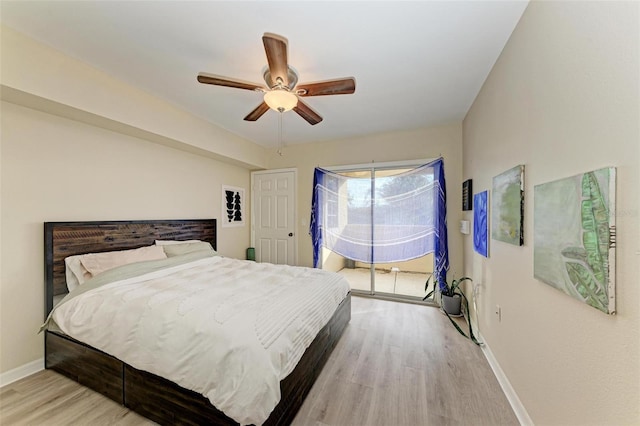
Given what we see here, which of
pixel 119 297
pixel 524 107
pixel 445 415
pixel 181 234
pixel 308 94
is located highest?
pixel 308 94

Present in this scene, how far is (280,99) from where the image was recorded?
1855 millimetres

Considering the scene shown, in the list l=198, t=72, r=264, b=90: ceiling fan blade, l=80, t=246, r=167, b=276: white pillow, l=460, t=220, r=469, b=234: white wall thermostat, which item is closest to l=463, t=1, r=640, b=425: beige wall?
l=460, t=220, r=469, b=234: white wall thermostat

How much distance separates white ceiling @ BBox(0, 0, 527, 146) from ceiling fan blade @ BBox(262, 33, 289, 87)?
28 cm

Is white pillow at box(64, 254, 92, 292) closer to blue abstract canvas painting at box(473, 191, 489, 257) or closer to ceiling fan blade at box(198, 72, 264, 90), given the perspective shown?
ceiling fan blade at box(198, 72, 264, 90)

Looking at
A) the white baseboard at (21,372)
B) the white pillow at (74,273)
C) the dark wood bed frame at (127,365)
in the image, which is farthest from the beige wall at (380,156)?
the white baseboard at (21,372)

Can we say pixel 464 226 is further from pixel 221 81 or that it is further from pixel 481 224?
pixel 221 81

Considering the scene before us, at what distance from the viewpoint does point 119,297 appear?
1.75 metres

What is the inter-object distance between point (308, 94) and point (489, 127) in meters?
1.71

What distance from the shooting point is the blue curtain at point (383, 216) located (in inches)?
136

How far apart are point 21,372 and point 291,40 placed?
3465 millimetres

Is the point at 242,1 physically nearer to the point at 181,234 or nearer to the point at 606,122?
the point at 606,122

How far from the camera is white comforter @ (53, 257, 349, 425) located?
4.03ft

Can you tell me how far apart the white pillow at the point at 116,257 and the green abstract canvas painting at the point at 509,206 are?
3.31 meters

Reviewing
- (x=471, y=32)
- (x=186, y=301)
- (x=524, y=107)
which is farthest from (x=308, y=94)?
(x=186, y=301)
